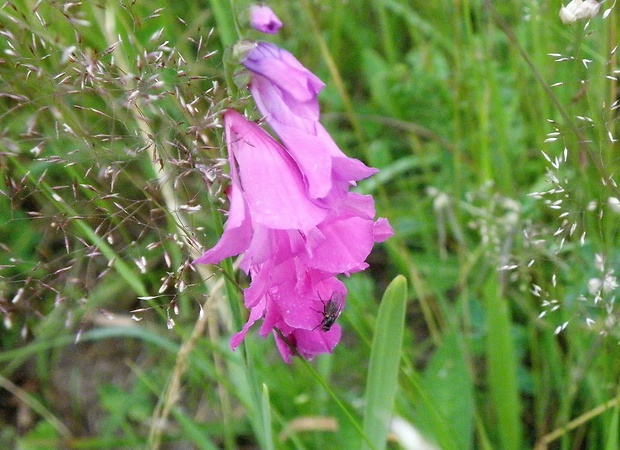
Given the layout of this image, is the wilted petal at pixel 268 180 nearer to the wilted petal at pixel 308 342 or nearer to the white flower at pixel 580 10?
the wilted petal at pixel 308 342

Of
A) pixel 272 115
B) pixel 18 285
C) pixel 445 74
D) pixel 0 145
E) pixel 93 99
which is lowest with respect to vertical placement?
pixel 18 285

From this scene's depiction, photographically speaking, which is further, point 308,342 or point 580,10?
point 580,10

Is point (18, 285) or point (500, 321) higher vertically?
point (500, 321)

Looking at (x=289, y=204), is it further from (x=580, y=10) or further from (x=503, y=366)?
(x=503, y=366)

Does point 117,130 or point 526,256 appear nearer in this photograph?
point 526,256

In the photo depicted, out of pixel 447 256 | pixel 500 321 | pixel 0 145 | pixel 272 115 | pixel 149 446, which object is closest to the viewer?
pixel 272 115

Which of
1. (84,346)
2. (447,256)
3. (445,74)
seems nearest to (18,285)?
(84,346)

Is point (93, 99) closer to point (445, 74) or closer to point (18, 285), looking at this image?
point (18, 285)

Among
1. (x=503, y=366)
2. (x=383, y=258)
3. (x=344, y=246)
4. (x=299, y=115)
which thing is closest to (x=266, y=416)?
(x=344, y=246)
